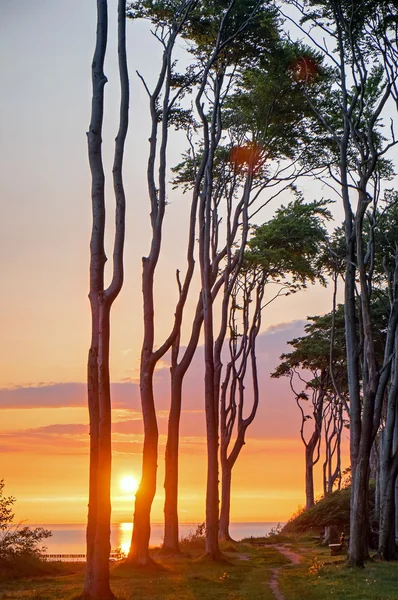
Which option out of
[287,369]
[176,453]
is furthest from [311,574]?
[287,369]

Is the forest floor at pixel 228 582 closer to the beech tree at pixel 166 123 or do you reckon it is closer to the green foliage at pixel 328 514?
the beech tree at pixel 166 123

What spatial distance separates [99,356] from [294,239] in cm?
1683

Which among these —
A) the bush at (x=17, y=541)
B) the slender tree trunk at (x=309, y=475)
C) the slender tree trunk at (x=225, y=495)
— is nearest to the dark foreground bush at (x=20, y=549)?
the bush at (x=17, y=541)

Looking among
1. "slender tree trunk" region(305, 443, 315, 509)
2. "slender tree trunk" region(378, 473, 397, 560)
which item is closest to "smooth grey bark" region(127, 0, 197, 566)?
"slender tree trunk" region(378, 473, 397, 560)

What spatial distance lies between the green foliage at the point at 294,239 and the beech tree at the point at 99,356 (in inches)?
561

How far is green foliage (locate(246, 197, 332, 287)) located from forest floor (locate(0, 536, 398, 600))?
11.9 meters

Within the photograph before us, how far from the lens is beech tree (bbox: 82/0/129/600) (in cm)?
1357

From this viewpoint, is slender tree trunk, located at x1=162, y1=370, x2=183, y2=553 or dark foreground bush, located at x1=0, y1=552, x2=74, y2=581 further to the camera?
slender tree trunk, located at x1=162, y1=370, x2=183, y2=553

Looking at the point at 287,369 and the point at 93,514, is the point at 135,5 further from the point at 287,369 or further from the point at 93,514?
the point at 287,369

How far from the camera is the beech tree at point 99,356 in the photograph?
A: 44.5 ft

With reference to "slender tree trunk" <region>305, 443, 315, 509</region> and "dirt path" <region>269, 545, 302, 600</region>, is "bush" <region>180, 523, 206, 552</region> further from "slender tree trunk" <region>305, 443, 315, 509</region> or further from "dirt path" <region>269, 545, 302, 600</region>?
"slender tree trunk" <region>305, 443, 315, 509</region>

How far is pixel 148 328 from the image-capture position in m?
20.6

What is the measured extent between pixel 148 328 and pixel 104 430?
266 inches

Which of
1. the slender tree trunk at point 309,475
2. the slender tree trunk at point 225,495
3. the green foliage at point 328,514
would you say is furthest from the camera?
the slender tree trunk at point 309,475
